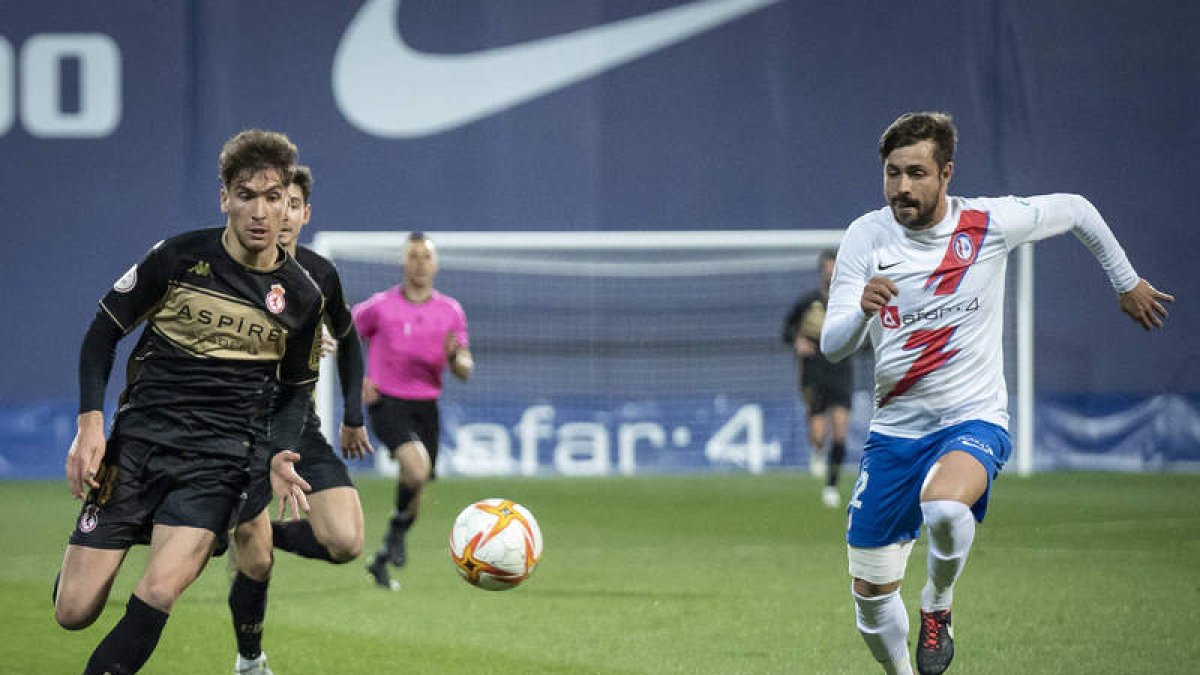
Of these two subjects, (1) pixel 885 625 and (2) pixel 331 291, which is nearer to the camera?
(1) pixel 885 625

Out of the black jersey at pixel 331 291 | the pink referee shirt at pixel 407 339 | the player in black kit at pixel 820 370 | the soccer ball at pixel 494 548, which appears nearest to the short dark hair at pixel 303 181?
the black jersey at pixel 331 291

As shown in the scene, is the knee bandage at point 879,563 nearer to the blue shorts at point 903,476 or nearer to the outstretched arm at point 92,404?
the blue shorts at point 903,476

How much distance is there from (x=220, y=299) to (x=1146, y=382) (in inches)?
619

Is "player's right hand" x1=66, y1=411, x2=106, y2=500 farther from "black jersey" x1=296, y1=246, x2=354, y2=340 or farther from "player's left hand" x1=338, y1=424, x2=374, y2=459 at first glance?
"player's left hand" x1=338, y1=424, x2=374, y2=459

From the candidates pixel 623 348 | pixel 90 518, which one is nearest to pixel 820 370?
pixel 623 348

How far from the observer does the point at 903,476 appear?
5.63 metres

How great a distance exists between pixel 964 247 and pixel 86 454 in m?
3.06

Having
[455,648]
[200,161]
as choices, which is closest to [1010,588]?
[455,648]

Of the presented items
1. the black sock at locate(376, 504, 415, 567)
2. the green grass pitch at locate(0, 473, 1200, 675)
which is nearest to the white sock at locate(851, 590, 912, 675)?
the green grass pitch at locate(0, 473, 1200, 675)

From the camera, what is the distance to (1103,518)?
13133mm

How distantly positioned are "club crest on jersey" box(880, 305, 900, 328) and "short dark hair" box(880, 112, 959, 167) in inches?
20.8

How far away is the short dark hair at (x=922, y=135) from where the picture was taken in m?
5.66

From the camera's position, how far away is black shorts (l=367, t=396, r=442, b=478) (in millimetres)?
10008

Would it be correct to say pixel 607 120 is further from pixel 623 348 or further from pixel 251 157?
pixel 251 157
